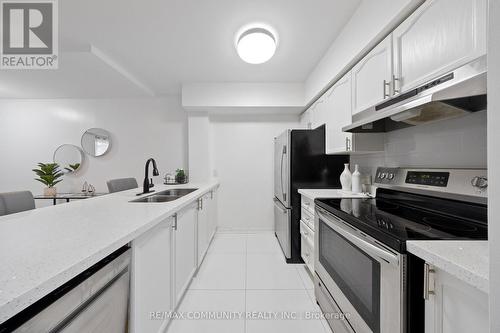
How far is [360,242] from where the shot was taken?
3.40 ft

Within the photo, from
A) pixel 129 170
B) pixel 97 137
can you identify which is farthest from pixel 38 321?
pixel 97 137

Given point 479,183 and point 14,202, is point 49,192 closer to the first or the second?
point 14,202

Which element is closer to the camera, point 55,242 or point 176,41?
point 55,242

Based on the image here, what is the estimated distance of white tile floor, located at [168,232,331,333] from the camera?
1.48 metres

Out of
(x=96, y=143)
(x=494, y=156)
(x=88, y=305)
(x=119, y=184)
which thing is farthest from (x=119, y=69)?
(x=494, y=156)

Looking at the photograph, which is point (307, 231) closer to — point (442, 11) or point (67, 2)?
point (442, 11)

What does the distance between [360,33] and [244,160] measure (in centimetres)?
247

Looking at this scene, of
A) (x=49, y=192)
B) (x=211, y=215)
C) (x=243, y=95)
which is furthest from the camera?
(x=49, y=192)

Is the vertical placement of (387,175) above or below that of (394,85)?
below

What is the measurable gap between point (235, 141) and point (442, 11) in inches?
117

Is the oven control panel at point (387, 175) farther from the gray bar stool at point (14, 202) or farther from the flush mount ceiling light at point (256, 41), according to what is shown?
the gray bar stool at point (14, 202)

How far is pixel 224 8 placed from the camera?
66.8 inches

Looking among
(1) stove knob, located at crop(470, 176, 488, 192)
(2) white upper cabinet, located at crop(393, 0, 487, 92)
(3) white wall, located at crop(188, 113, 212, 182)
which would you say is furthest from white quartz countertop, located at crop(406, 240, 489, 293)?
(3) white wall, located at crop(188, 113, 212, 182)

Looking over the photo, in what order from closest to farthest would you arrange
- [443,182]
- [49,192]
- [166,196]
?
1. [443,182]
2. [166,196]
3. [49,192]
